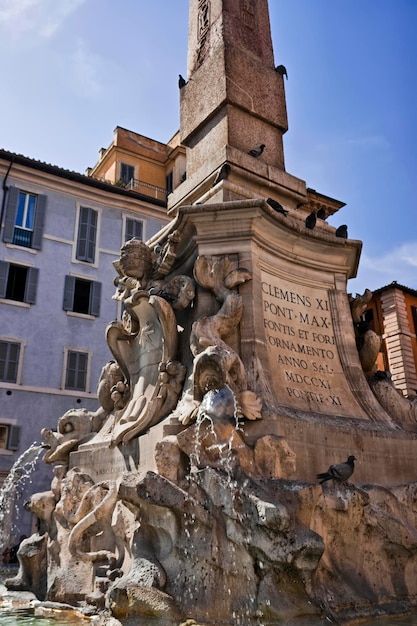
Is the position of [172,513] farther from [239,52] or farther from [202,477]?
[239,52]

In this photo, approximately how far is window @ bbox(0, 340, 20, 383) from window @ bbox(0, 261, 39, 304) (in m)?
1.56

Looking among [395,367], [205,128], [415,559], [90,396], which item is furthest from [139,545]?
[395,367]

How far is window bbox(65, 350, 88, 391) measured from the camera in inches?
727

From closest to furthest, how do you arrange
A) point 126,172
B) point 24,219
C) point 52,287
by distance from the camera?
point 52,287
point 24,219
point 126,172

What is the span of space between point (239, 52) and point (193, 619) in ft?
21.7

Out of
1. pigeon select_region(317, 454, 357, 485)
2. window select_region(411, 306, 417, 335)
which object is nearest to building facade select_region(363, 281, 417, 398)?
window select_region(411, 306, 417, 335)

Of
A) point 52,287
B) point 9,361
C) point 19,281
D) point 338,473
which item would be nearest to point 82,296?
point 52,287

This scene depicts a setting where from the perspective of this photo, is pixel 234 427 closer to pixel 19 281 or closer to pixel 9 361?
pixel 9 361

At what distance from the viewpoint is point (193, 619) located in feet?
11.9

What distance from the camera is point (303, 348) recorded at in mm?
6031

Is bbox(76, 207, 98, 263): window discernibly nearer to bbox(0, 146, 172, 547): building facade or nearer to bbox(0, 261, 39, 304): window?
bbox(0, 146, 172, 547): building facade

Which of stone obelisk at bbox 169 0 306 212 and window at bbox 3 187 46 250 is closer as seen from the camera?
stone obelisk at bbox 169 0 306 212

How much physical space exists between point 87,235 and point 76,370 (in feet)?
15.9

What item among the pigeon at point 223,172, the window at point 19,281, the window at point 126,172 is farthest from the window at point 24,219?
the pigeon at point 223,172
